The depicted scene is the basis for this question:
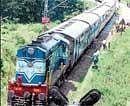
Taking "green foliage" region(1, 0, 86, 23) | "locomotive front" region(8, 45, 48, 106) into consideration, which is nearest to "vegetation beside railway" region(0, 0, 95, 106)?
"green foliage" region(1, 0, 86, 23)

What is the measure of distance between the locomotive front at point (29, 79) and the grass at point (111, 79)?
242 cm

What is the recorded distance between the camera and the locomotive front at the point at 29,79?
12648 millimetres

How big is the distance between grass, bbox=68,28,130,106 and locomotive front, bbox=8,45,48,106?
2.42 m

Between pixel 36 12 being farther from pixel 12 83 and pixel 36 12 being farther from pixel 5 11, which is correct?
pixel 12 83

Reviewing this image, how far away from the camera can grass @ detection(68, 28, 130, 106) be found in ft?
47.3

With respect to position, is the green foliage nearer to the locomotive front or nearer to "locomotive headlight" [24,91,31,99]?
the locomotive front

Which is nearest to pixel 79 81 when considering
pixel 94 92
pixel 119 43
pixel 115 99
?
pixel 115 99

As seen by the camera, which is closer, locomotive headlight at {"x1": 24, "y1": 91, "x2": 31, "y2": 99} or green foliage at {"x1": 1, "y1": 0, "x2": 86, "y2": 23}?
locomotive headlight at {"x1": 24, "y1": 91, "x2": 31, "y2": 99}

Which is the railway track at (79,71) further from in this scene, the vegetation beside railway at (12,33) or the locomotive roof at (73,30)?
the vegetation beside railway at (12,33)

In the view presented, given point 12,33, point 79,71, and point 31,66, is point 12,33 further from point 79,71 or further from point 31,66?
point 31,66

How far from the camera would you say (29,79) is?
13.1 m

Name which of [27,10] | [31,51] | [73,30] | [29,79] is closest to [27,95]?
[29,79]

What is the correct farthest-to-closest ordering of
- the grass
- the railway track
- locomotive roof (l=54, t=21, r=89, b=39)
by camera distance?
locomotive roof (l=54, t=21, r=89, b=39) → the railway track → the grass

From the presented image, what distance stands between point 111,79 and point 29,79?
630 cm
